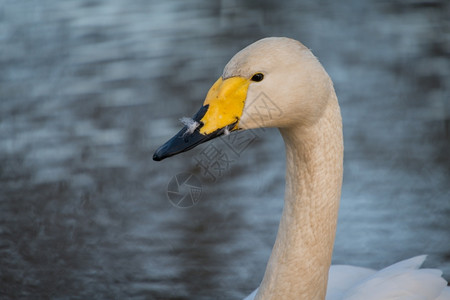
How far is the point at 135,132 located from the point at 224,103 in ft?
9.59

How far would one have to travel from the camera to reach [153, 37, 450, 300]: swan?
1.74 meters

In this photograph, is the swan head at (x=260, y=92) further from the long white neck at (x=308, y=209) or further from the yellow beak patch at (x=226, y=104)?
the long white neck at (x=308, y=209)

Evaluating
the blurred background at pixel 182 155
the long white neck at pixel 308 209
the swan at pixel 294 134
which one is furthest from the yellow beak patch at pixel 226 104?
the blurred background at pixel 182 155

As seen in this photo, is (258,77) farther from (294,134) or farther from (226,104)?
(294,134)

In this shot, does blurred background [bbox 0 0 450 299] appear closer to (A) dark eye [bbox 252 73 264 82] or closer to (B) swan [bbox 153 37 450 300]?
(B) swan [bbox 153 37 450 300]

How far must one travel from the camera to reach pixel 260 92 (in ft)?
5.71

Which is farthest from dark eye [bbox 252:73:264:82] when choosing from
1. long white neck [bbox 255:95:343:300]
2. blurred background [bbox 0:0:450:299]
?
blurred background [bbox 0:0:450:299]

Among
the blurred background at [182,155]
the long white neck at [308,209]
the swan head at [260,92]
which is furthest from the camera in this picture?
the blurred background at [182,155]

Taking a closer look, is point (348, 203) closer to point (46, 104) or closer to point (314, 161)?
point (314, 161)

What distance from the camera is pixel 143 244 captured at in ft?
12.2

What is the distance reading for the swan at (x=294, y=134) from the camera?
1740 millimetres

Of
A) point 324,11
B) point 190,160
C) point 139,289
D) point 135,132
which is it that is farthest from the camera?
point 324,11

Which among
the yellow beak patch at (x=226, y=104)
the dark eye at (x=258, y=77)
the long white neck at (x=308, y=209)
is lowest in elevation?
the long white neck at (x=308, y=209)

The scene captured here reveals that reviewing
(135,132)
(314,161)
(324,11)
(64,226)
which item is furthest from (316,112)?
(324,11)
